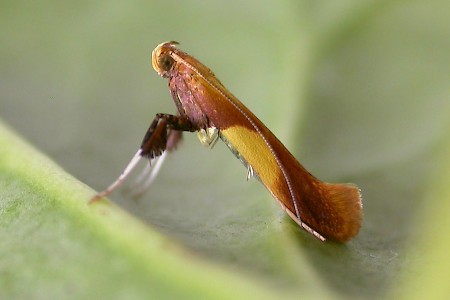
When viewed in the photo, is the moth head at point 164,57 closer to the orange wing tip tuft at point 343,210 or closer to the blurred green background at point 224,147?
the blurred green background at point 224,147

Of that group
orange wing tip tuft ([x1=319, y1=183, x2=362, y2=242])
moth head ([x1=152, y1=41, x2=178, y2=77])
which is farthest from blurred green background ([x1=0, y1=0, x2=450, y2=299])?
moth head ([x1=152, y1=41, x2=178, y2=77])

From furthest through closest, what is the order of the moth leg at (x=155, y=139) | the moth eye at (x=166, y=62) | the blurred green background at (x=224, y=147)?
the moth eye at (x=166, y=62)
the moth leg at (x=155, y=139)
the blurred green background at (x=224, y=147)

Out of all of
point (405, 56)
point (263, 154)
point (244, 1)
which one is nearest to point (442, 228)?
point (263, 154)

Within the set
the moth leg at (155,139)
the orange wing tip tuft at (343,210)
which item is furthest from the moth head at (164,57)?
the orange wing tip tuft at (343,210)

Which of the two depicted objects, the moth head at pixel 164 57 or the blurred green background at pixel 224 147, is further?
the moth head at pixel 164 57

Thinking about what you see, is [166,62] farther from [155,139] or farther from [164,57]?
[155,139]
